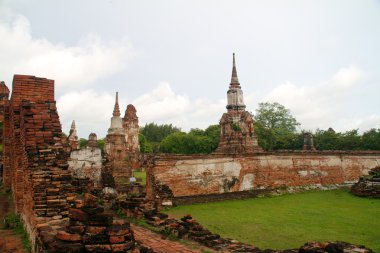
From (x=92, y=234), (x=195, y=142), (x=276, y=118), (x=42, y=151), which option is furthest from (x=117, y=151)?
(x=276, y=118)

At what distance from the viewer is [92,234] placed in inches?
156

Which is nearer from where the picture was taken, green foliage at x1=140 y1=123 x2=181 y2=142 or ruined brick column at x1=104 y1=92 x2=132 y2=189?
ruined brick column at x1=104 y1=92 x2=132 y2=189

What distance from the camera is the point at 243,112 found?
2211cm

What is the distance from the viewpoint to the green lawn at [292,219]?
753 cm

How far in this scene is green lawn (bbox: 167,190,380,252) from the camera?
7529 millimetres

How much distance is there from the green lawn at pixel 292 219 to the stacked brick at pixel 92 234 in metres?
3.79

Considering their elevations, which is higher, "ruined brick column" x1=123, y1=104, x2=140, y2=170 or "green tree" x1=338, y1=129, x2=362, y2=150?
"ruined brick column" x1=123, y1=104, x2=140, y2=170

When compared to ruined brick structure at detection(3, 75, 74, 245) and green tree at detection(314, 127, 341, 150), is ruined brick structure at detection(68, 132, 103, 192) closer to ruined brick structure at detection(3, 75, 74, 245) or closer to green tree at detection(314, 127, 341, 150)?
ruined brick structure at detection(3, 75, 74, 245)

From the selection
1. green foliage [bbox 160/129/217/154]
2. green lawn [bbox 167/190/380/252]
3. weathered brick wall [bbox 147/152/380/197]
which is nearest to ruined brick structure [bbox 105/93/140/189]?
weathered brick wall [bbox 147/152/380/197]

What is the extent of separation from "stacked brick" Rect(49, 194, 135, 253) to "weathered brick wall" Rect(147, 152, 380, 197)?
8.12 metres

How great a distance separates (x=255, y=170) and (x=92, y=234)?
39.1 ft

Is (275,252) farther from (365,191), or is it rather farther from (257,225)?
(365,191)

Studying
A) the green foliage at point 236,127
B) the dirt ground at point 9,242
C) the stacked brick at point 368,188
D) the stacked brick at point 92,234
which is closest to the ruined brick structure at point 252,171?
the stacked brick at point 368,188

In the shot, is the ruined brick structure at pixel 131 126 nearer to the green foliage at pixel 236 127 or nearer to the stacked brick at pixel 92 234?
the green foliage at pixel 236 127
